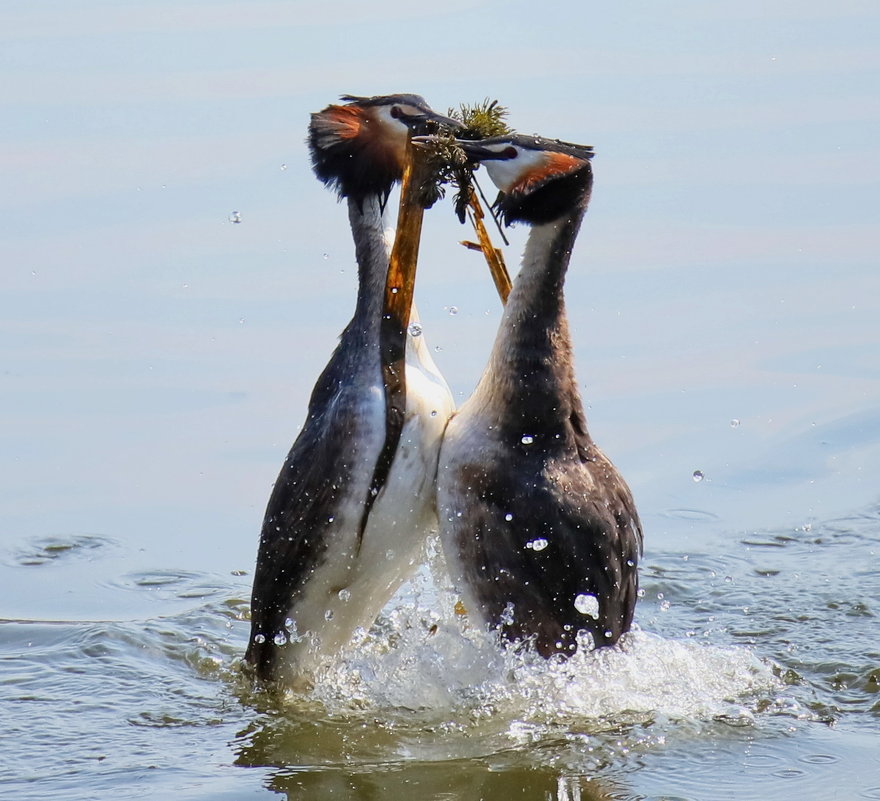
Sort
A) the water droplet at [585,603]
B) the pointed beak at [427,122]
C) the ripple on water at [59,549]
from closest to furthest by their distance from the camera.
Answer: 1. the water droplet at [585,603]
2. the pointed beak at [427,122]
3. the ripple on water at [59,549]

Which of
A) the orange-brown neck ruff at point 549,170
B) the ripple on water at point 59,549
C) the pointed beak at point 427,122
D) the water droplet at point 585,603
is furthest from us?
the ripple on water at point 59,549

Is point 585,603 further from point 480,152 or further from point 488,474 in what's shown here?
point 480,152

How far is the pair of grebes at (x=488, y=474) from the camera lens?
7.67m

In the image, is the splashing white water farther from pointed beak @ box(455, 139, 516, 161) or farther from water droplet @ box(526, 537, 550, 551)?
pointed beak @ box(455, 139, 516, 161)

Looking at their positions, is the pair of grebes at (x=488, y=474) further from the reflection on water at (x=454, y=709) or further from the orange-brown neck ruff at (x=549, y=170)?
the reflection on water at (x=454, y=709)

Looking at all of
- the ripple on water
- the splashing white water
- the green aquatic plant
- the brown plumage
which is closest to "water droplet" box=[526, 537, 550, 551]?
the brown plumage

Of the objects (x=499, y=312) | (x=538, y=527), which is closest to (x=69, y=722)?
(x=538, y=527)

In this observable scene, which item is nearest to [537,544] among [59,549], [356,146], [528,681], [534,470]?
[534,470]

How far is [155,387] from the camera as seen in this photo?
12.0 m

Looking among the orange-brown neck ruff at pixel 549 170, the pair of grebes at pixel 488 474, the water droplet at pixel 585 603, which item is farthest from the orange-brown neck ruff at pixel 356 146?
the water droplet at pixel 585 603

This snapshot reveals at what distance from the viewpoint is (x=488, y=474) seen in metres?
7.67

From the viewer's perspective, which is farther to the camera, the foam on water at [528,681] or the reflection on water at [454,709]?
the foam on water at [528,681]

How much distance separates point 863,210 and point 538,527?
777 centimetres

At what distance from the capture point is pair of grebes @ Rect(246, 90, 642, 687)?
25.2ft
